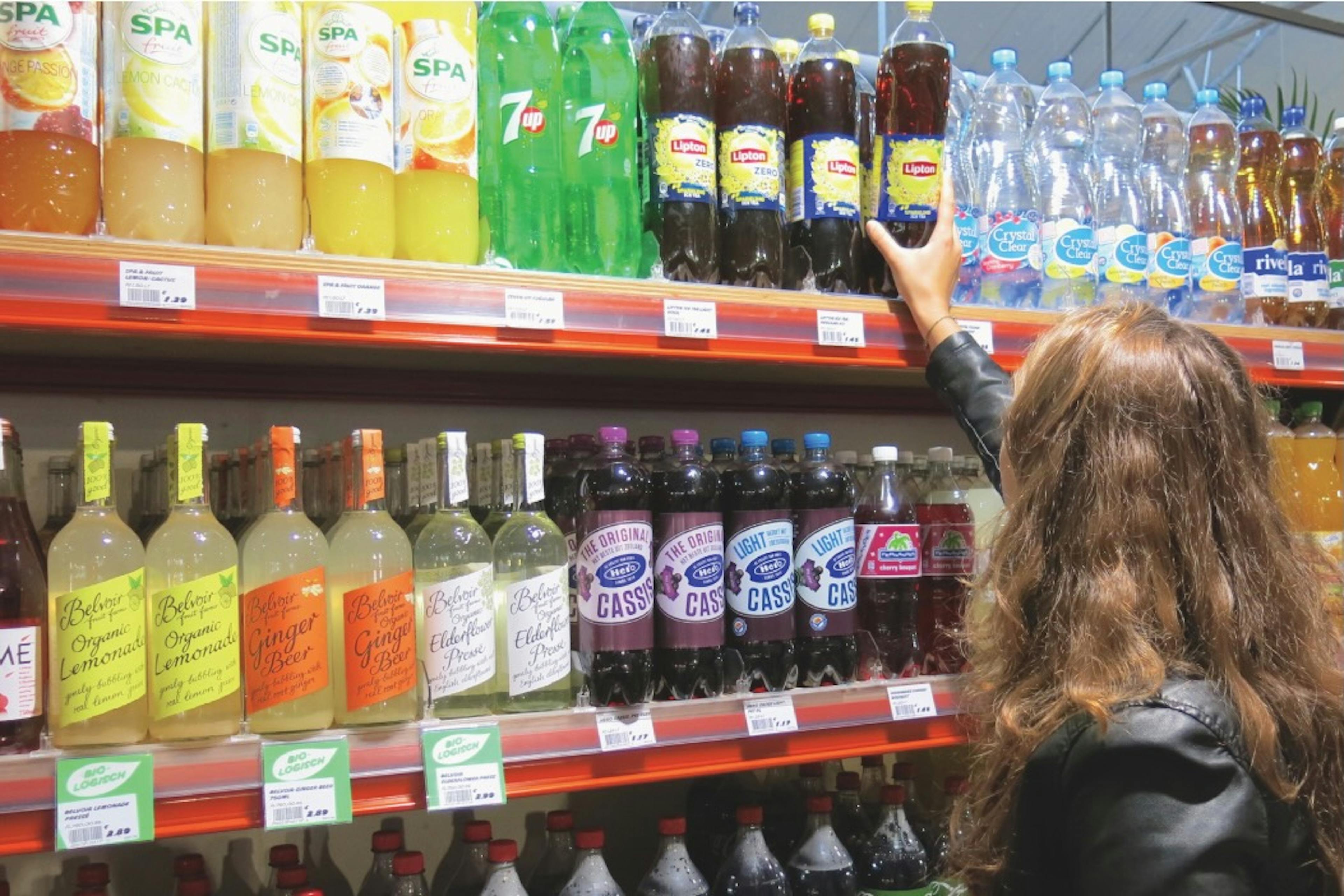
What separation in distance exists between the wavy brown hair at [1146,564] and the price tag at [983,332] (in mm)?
456

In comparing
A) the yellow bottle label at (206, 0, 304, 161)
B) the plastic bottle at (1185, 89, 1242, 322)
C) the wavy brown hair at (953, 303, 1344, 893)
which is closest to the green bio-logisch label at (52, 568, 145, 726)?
the yellow bottle label at (206, 0, 304, 161)

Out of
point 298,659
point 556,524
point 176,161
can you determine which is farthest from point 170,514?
point 556,524

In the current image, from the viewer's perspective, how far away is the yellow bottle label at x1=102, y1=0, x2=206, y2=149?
133 cm

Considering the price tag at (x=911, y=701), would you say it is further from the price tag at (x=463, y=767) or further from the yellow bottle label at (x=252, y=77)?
the yellow bottle label at (x=252, y=77)

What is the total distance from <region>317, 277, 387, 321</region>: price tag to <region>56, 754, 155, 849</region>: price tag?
0.55 meters

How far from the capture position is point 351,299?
4.46ft

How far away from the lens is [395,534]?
1.44 m

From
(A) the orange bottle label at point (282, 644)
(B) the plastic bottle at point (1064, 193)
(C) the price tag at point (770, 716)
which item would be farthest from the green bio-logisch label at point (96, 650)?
(B) the plastic bottle at point (1064, 193)

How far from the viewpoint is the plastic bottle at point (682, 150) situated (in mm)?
1667

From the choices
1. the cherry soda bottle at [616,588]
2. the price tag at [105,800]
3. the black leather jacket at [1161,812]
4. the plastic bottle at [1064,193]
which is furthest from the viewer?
the plastic bottle at [1064,193]

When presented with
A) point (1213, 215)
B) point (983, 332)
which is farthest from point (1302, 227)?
point (983, 332)

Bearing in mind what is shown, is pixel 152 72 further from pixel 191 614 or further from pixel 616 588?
pixel 616 588

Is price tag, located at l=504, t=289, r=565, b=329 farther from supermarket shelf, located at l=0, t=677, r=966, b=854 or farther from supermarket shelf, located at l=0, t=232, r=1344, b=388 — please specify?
supermarket shelf, located at l=0, t=677, r=966, b=854

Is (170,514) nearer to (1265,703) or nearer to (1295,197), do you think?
(1265,703)
